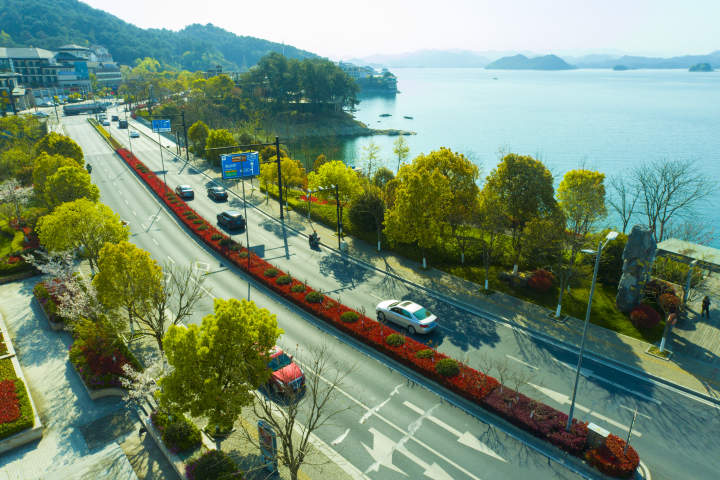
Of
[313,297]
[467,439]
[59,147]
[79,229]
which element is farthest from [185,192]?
[467,439]

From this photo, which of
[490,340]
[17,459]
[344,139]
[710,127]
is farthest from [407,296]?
[710,127]

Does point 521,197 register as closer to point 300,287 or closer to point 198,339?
point 300,287

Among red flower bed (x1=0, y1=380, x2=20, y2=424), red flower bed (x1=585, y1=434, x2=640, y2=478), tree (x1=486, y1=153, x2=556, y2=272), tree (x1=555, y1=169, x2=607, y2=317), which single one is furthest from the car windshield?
tree (x1=555, y1=169, x2=607, y2=317)

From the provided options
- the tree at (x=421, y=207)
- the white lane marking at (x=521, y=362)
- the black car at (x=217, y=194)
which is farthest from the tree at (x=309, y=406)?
the black car at (x=217, y=194)

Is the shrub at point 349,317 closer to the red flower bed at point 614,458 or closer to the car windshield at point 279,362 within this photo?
the car windshield at point 279,362

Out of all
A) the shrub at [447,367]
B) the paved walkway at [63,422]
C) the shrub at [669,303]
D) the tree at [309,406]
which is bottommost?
the paved walkway at [63,422]

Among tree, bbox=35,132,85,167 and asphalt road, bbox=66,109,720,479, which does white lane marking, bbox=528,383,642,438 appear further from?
tree, bbox=35,132,85,167
